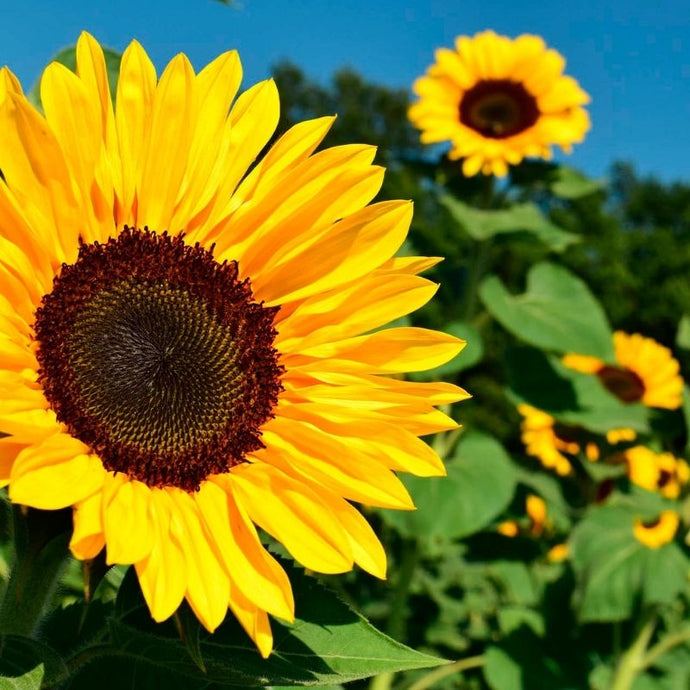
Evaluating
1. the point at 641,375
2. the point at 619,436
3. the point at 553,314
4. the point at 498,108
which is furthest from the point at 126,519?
the point at 619,436

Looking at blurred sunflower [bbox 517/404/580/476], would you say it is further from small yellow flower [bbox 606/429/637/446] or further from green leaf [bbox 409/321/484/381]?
green leaf [bbox 409/321/484/381]

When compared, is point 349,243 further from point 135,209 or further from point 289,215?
point 135,209

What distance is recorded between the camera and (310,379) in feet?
4.19

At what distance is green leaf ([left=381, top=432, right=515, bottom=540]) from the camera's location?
335cm

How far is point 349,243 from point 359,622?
1.51 feet

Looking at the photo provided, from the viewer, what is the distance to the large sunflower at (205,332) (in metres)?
1.05

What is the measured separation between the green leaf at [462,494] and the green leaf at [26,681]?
89.0 inches

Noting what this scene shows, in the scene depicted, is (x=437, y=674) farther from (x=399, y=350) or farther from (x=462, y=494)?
(x=399, y=350)

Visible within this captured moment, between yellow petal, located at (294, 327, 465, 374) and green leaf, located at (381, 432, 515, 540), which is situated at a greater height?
green leaf, located at (381, 432, 515, 540)

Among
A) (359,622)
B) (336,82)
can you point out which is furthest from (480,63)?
(336,82)

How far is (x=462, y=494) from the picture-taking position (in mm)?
3572

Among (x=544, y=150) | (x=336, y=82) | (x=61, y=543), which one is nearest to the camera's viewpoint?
(x=61, y=543)

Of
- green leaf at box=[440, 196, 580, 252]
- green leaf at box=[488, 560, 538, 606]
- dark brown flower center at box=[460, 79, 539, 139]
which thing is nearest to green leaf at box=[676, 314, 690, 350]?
green leaf at box=[440, 196, 580, 252]

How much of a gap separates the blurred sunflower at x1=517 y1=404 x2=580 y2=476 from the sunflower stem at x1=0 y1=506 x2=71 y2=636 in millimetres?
4149
